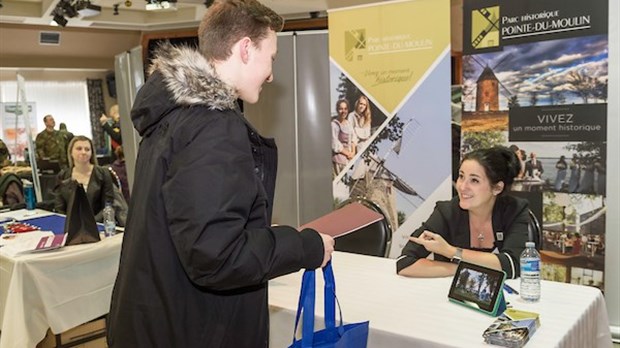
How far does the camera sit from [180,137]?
3.80 feet

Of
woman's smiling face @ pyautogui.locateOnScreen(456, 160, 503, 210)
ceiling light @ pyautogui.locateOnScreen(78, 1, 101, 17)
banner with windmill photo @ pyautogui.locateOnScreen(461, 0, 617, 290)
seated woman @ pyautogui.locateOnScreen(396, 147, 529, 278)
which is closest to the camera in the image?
seated woman @ pyautogui.locateOnScreen(396, 147, 529, 278)

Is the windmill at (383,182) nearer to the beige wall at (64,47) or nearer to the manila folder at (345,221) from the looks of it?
the manila folder at (345,221)

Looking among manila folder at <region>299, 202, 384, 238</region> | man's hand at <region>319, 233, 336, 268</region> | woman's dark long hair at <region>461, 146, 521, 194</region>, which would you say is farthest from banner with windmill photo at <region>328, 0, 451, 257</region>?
man's hand at <region>319, 233, 336, 268</region>

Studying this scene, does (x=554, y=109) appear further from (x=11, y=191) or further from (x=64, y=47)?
(x=64, y=47)

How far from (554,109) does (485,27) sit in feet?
2.03

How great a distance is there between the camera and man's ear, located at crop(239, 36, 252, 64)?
1229 millimetres

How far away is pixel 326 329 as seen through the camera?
145 cm

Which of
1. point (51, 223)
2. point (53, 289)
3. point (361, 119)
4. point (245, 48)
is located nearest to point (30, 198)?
point (51, 223)

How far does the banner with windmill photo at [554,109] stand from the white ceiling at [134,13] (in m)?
2.95

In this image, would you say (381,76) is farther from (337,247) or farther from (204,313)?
(204,313)

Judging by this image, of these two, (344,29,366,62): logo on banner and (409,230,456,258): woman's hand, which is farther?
(344,29,366,62): logo on banner

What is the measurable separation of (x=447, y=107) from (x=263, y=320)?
2.44 metres

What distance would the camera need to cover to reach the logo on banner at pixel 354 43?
3770mm

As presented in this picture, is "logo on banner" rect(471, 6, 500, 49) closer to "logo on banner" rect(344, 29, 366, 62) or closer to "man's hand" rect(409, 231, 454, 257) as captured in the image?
"logo on banner" rect(344, 29, 366, 62)
